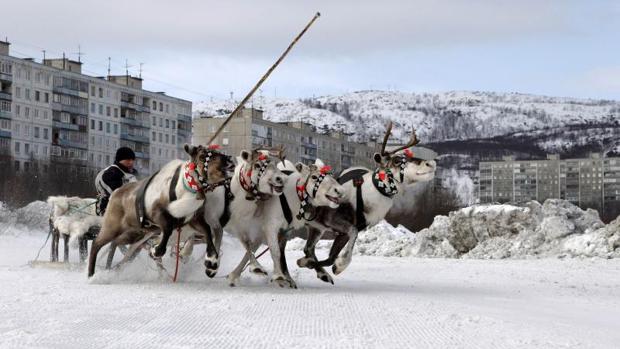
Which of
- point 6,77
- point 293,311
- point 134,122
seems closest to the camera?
point 293,311

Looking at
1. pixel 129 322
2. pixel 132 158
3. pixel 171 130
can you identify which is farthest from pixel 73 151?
pixel 129 322

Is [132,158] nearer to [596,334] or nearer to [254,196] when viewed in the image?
[254,196]

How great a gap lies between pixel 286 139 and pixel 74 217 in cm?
10285

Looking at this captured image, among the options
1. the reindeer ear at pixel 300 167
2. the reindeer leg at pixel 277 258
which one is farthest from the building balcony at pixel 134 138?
the reindeer leg at pixel 277 258

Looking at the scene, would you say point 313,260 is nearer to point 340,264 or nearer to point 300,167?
point 340,264

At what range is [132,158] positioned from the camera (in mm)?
16562

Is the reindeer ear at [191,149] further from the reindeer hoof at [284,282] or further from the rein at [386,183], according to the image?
the rein at [386,183]

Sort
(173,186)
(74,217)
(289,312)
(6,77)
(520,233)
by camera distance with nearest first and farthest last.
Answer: (289,312) < (173,186) < (74,217) < (520,233) < (6,77)

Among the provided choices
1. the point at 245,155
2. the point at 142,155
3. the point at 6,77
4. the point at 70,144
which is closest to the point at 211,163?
the point at 245,155

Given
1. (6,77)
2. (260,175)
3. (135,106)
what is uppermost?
(6,77)

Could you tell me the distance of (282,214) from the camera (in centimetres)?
1362

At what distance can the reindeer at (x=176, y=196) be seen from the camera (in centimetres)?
1280

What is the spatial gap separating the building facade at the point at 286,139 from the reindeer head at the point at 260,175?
86.2 m

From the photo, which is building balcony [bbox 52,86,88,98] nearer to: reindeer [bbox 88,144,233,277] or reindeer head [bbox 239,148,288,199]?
reindeer [bbox 88,144,233,277]
